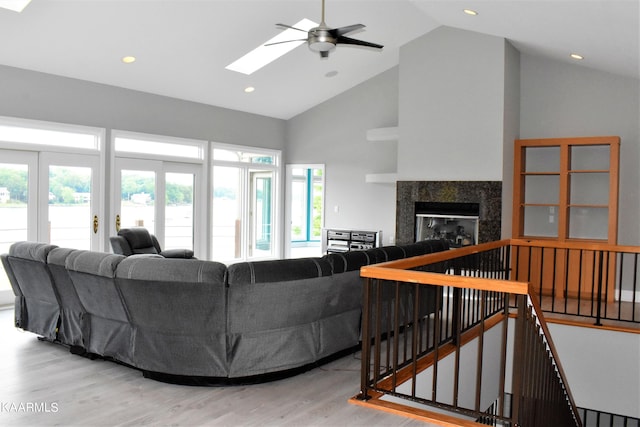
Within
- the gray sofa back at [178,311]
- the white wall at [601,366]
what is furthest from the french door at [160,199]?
the white wall at [601,366]

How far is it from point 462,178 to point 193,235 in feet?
14.5

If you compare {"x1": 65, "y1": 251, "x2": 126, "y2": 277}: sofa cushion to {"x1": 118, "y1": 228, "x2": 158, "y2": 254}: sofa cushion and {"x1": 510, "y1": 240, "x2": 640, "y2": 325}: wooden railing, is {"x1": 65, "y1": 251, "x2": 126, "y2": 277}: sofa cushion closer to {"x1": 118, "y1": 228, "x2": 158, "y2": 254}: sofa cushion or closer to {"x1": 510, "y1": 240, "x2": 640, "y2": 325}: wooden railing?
{"x1": 118, "y1": 228, "x2": 158, "y2": 254}: sofa cushion

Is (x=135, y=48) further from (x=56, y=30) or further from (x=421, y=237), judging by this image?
(x=421, y=237)

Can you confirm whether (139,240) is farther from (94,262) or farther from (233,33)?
(233,33)

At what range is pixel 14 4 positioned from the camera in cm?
533

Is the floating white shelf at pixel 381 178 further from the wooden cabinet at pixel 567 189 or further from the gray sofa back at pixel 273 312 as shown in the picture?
the gray sofa back at pixel 273 312

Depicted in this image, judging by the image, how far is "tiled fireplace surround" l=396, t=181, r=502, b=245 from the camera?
7371mm

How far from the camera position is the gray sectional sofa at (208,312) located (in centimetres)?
375

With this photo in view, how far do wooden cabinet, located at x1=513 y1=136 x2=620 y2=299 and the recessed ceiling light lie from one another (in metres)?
6.27

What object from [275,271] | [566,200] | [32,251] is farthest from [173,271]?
[566,200]

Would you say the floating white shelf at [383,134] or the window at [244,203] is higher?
the floating white shelf at [383,134]

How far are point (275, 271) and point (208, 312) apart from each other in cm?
55

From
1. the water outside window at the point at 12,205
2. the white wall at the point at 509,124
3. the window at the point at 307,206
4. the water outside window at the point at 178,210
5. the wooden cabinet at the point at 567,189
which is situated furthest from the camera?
the window at the point at 307,206

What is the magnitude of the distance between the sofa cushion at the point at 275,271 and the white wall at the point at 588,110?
4.54m
